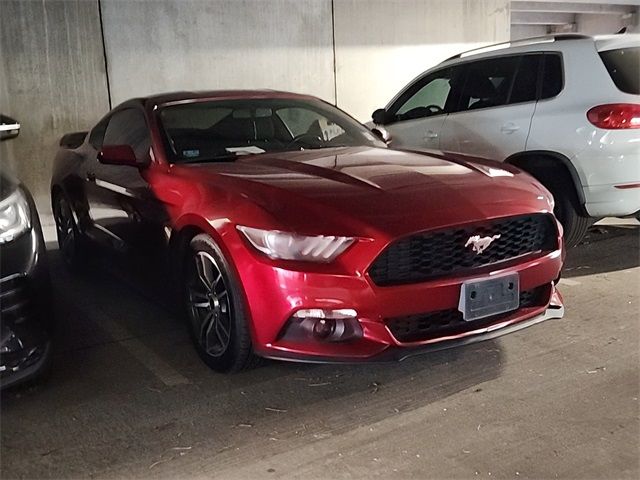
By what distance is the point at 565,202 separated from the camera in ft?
15.6

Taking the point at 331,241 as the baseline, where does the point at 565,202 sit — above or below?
below

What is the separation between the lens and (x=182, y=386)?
10.6 feet

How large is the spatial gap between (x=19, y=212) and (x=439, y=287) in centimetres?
189

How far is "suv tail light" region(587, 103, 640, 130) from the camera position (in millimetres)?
4395

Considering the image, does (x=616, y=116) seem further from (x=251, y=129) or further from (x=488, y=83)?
(x=251, y=129)

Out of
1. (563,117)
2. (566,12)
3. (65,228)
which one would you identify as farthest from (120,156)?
(566,12)

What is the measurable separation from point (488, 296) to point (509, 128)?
8.21ft

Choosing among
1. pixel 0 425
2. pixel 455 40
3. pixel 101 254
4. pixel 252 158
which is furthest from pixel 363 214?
pixel 455 40

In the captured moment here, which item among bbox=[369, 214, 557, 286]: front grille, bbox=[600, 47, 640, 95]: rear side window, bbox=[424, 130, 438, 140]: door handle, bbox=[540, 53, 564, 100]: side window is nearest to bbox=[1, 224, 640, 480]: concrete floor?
bbox=[369, 214, 557, 286]: front grille

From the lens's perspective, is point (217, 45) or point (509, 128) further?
point (217, 45)

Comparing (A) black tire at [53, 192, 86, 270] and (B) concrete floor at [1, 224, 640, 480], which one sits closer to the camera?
(B) concrete floor at [1, 224, 640, 480]

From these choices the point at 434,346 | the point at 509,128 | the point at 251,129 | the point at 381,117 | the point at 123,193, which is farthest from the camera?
the point at 381,117

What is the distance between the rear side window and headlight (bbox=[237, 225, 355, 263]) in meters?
2.82

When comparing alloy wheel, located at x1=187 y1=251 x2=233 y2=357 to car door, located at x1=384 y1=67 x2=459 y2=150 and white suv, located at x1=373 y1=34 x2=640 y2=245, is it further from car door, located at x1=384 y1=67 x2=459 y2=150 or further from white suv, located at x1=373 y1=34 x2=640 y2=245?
car door, located at x1=384 y1=67 x2=459 y2=150
